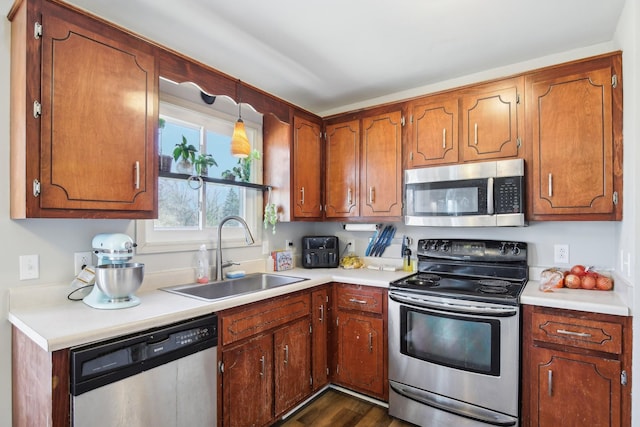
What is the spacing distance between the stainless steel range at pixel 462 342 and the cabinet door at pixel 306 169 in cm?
98

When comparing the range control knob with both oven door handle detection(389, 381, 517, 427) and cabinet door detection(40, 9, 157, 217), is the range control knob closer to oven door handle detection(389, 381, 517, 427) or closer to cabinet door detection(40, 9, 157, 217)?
oven door handle detection(389, 381, 517, 427)

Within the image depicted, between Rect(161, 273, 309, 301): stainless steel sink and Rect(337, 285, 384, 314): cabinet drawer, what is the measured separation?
1.15 ft

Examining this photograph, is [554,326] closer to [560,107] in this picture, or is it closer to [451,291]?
[451,291]

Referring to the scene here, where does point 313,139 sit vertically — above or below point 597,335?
above

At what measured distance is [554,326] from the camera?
1.83 metres

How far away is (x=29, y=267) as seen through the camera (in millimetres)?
1641

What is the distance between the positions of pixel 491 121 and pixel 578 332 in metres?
1.34

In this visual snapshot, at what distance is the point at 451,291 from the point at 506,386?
1.86 ft

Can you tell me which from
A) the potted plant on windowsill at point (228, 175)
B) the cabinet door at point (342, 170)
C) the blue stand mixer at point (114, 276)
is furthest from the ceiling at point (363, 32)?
the blue stand mixer at point (114, 276)

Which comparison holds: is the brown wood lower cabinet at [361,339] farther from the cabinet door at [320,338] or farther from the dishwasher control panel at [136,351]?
the dishwasher control panel at [136,351]

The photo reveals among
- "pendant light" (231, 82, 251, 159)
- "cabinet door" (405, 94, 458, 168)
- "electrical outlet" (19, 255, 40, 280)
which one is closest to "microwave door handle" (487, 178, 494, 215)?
"cabinet door" (405, 94, 458, 168)

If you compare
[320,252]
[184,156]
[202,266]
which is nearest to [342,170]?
[320,252]

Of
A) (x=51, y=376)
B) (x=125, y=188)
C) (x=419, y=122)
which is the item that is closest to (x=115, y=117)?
(x=125, y=188)

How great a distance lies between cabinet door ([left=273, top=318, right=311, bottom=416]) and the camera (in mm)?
2152
